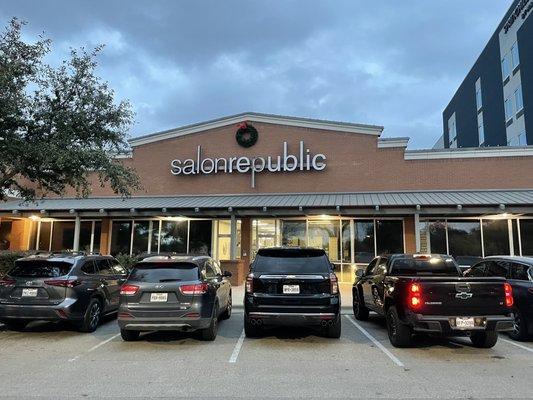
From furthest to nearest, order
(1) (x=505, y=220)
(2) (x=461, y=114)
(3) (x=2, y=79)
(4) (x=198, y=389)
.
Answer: (2) (x=461, y=114) → (1) (x=505, y=220) → (3) (x=2, y=79) → (4) (x=198, y=389)

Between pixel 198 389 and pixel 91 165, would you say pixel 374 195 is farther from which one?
pixel 198 389

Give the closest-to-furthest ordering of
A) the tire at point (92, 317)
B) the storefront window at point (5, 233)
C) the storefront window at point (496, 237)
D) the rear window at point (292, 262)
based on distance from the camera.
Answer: the rear window at point (292, 262), the tire at point (92, 317), the storefront window at point (496, 237), the storefront window at point (5, 233)

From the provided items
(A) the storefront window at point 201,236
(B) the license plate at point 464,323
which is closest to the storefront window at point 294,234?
(A) the storefront window at point 201,236

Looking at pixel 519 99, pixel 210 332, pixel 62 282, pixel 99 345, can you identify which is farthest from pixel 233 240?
pixel 519 99

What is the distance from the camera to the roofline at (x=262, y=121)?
21.8 metres

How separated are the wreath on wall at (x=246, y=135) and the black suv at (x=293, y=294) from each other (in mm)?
14804

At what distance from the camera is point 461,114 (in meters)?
48.0

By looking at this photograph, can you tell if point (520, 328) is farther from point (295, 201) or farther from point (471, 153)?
point (471, 153)

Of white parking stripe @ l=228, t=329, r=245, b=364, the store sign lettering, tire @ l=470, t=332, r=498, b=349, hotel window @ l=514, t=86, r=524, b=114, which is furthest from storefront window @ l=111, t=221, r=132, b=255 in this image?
hotel window @ l=514, t=86, r=524, b=114

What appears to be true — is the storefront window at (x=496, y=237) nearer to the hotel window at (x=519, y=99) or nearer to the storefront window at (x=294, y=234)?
the storefront window at (x=294, y=234)

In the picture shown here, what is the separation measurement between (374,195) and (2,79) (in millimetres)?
14994

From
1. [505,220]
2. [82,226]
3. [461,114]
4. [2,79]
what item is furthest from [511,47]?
[2,79]

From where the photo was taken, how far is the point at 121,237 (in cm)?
2312

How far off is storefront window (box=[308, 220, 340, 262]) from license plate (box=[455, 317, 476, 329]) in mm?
13050
